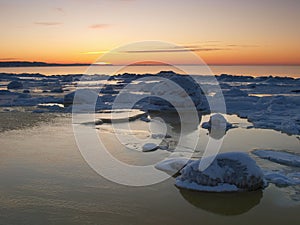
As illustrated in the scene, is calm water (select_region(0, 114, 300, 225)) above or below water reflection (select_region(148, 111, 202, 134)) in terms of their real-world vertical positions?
below

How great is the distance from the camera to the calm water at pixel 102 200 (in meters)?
5.80

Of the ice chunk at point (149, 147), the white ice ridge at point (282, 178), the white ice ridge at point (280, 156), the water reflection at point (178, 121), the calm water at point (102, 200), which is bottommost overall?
the calm water at point (102, 200)

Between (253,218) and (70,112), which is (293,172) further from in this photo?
(70,112)

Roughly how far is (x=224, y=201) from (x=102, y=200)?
2354 mm

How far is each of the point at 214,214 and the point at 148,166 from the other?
269 centimetres

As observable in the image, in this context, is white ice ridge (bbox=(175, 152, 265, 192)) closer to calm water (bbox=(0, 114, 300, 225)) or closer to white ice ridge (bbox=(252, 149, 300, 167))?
calm water (bbox=(0, 114, 300, 225))

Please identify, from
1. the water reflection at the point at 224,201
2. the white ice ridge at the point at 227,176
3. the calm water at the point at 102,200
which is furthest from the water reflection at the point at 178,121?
the water reflection at the point at 224,201

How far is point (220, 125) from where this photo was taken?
13.3 metres

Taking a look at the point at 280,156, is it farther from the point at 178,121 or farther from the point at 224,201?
→ the point at 178,121

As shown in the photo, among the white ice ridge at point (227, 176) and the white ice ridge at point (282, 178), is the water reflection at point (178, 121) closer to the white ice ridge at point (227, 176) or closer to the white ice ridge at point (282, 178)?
the white ice ridge at point (282, 178)

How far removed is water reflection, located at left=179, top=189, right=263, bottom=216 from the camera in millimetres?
6270

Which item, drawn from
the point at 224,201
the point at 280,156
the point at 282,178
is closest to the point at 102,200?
the point at 224,201

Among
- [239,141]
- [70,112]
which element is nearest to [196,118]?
[239,141]

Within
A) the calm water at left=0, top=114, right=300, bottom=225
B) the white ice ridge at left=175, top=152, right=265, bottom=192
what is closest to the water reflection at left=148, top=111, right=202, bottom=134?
the calm water at left=0, top=114, right=300, bottom=225
